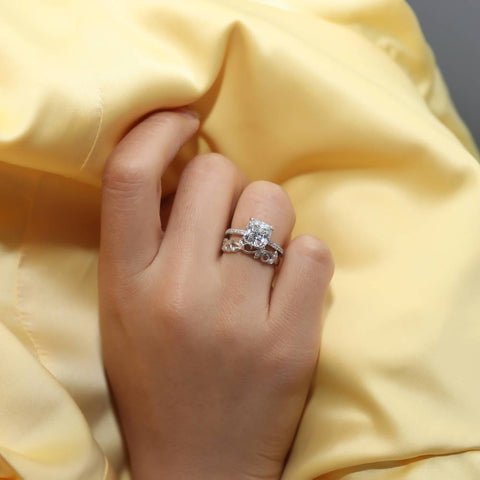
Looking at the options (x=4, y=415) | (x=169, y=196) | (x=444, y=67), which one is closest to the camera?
(x=4, y=415)

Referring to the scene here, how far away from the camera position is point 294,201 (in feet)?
2.04

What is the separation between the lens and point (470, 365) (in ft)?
1.78

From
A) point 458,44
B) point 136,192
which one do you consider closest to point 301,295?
point 136,192

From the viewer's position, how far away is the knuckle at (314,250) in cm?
53

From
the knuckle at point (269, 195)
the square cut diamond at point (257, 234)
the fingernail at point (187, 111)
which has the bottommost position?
the square cut diamond at point (257, 234)

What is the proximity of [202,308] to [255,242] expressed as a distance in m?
0.06

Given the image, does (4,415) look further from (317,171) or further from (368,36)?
(368,36)

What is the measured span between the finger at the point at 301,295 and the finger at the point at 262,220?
0.05 feet

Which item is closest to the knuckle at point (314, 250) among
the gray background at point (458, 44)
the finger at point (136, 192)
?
the finger at point (136, 192)

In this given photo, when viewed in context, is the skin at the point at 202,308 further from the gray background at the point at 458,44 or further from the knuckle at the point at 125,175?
the gray background at the point at 458,44

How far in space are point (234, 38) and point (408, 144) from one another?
6.6 inches

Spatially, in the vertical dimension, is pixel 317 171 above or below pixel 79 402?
above

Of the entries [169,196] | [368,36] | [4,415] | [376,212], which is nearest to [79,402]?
[4,415]

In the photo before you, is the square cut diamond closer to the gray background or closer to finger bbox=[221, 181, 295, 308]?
finger bbox=[221, 181, 295, 308]
